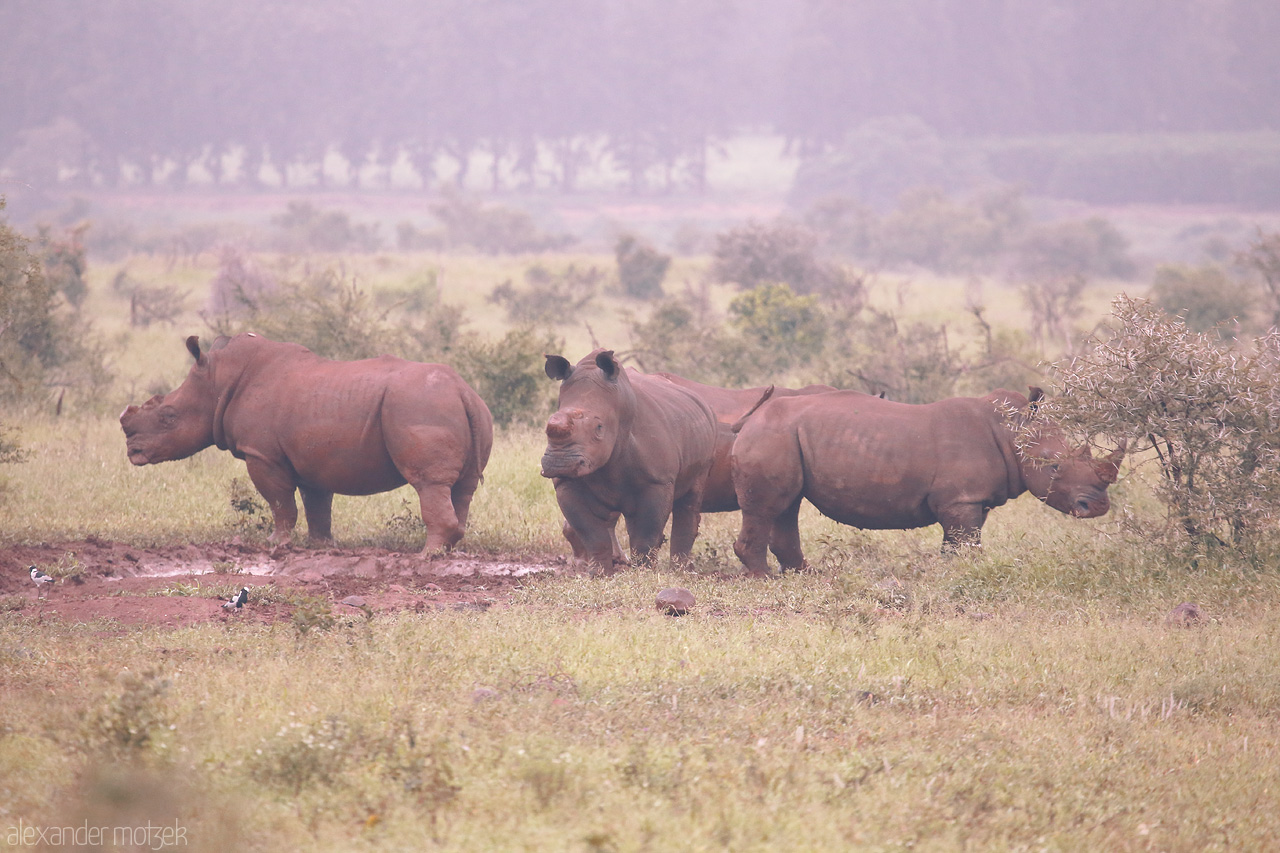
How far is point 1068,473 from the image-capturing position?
962 centimetres

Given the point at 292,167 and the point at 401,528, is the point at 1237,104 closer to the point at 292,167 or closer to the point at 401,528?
the point at 292,167

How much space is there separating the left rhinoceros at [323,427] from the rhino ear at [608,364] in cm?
160

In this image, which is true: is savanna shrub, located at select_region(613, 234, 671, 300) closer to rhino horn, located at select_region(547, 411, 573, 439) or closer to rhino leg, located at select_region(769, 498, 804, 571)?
rhino leg, located at select_region(769, 498, 804, 571)

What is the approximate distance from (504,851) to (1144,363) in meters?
6.38

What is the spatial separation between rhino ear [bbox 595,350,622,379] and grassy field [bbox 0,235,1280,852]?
1.39 metres

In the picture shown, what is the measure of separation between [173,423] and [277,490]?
1149mm

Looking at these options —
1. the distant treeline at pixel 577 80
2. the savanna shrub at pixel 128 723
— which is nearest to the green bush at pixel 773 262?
the savanna shrub at pixel 128 723

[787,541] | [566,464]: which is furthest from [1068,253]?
[566,464]

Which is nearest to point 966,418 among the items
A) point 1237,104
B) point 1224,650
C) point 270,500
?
point 1224,650

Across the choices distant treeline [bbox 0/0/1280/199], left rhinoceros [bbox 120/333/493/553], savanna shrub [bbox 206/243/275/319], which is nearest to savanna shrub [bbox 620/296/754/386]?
Result: left rhinoceros [bbox 120/333/493/553]

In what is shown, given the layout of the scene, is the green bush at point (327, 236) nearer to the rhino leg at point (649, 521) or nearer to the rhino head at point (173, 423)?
the rhino head at point (173, 423)

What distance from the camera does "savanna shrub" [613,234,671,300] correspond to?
33.8 m

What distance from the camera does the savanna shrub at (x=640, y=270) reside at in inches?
1332

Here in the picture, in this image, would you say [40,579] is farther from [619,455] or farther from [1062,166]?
[1062,166]
